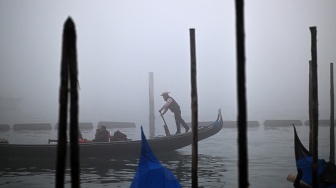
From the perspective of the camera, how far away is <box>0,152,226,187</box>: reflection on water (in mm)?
10664

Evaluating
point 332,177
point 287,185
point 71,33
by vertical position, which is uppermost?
point 71,33

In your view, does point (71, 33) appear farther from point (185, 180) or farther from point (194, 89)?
point (185, 180)

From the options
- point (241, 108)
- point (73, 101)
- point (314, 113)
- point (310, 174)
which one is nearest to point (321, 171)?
point (310, 174)

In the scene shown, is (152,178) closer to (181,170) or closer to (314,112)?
(314,112)

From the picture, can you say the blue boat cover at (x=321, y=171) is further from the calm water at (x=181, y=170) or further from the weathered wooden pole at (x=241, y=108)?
the weathered wooden pole at (x=241, y=108)

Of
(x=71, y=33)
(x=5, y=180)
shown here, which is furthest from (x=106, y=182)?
(x=71, y=33)

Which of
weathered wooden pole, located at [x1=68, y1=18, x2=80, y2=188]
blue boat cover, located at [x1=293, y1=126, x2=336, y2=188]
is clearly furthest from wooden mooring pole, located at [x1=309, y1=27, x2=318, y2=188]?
weathered wooden pole, located at [x1=68, y1=18, x2=80, y2=188]

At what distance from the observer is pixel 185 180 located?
1076 centimetres

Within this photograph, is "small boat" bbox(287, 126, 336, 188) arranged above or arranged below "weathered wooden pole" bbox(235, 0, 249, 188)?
below

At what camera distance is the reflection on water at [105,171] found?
10664 millimetres

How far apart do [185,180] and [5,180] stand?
5017 millimetres

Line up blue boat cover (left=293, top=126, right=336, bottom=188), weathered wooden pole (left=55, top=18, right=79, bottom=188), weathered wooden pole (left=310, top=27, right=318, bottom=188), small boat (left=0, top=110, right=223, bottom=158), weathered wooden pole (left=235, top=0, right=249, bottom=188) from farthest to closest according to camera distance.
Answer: small boat (left=0, top=110, right=223, bottom=158)
blue boat cover (left=293, top=126, right=336, bottom=188)
weathered wooden pole (left=310, top=27, right=318, bottom=188)
weathered wooden pole (left=55, top=18, right=79, bottom=188)
weathered wooden pole (left=235, top=0, right=249, bottom=188)

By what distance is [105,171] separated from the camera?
40.2 ft

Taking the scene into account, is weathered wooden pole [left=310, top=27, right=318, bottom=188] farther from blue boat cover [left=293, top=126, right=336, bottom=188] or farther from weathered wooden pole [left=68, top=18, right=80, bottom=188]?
weathered wooden pole [left=68, top=18, right=80, bottom=188]
